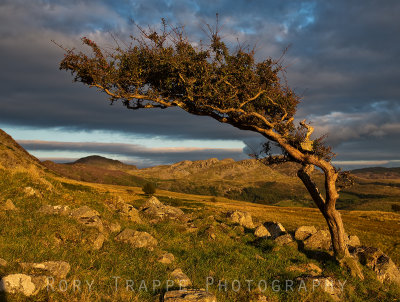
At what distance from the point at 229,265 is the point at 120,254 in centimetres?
564

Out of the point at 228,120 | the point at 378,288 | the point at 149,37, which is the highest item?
the point at 149,37

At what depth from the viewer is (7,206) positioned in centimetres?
1495

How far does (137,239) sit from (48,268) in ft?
19.9

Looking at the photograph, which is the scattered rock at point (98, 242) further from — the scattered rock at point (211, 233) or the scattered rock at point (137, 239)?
the scattered rock at point (211, 233)

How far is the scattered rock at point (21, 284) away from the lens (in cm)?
776

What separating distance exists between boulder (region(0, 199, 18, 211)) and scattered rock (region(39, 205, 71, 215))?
52.8 inches

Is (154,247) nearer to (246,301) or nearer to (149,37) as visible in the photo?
(246,301)

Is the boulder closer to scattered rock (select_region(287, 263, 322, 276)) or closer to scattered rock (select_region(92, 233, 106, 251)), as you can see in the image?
scattered rock (select_region(92, 233, 106, 251))

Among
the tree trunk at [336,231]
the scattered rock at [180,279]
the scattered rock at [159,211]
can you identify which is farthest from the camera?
the scattered rock at [159,211]

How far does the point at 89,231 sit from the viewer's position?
14.4 meters

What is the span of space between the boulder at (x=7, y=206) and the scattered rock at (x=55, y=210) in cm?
134

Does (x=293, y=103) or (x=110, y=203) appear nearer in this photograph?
(x=293, y=103)

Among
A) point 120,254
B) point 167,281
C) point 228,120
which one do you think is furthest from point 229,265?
point 228,120

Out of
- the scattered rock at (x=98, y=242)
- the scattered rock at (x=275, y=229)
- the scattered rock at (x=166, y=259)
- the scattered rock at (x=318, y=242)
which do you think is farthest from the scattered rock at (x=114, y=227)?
the scattered rock at (x=318, y=242)
